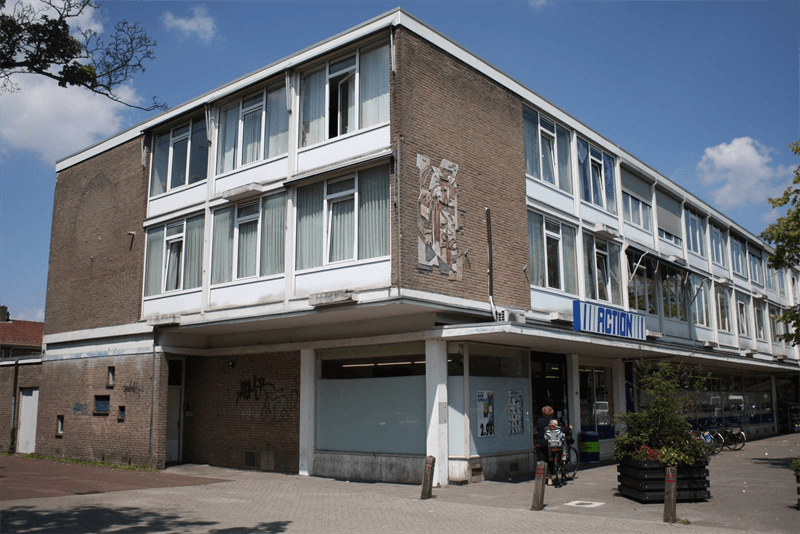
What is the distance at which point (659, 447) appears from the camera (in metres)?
12.7

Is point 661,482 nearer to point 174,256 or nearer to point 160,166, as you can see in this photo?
point 174,256

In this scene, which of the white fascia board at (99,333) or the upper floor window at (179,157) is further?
the white fascia board at (99,333)

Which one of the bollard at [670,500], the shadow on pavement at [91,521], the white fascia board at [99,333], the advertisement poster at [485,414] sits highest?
the white fascia board at [99,333]

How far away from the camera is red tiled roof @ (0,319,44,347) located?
3909cm

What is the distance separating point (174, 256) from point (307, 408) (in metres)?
6.06

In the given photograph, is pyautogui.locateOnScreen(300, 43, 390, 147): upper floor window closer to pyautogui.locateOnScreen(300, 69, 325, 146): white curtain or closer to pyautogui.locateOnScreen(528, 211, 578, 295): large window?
pyautogui.locateOnScreen(300, 69, 325, 146): white curtain

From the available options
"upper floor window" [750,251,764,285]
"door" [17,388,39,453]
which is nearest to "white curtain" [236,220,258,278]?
"door" [17,388,39,453]

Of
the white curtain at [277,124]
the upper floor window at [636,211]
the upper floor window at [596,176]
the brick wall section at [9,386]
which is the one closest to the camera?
the white curtain at [277,124]

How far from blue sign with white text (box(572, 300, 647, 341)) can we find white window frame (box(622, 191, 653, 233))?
4.61 m

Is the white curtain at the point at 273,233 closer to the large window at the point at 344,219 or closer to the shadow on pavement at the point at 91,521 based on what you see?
the large window at the point at 344,219

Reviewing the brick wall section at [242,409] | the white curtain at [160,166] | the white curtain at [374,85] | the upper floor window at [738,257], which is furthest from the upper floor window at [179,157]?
the upper floor window at [738,257]

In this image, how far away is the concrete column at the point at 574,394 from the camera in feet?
64.0

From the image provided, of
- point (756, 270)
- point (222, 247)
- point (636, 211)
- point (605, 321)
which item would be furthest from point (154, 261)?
point (756, 270)

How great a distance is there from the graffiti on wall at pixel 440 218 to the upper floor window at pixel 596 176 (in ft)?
23.8
